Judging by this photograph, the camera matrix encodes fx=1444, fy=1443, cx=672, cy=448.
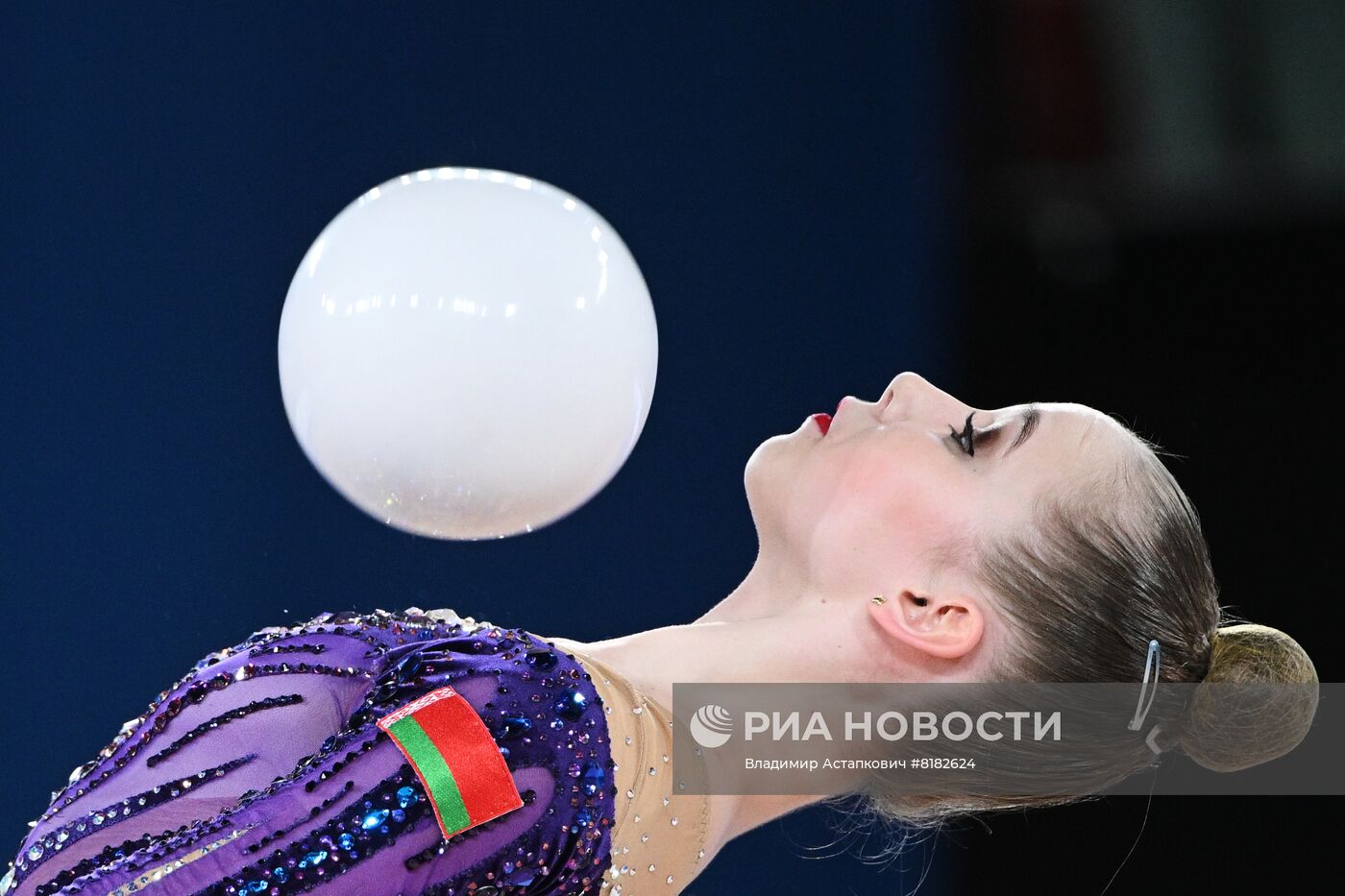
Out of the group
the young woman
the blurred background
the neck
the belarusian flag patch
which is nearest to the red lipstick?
the young woman

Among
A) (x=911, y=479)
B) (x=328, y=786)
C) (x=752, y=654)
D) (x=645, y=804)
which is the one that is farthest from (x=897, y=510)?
(x=328, y=786)

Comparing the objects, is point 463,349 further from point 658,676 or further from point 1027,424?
point 1027,424

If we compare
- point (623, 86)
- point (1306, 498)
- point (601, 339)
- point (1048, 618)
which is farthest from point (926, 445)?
point (623, 86)

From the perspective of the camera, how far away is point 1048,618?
1.03 metres

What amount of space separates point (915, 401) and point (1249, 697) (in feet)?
1.07

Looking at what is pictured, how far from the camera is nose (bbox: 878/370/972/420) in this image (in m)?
1.10

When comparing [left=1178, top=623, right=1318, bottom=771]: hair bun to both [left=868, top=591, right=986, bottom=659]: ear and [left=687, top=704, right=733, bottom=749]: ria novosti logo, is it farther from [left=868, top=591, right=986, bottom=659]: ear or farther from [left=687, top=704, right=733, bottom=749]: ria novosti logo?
[left=687, top=704, right=733, bottom=749]: ria novosti logo

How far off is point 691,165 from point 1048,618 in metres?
0.87

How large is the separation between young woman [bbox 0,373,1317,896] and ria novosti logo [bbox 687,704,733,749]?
2cm

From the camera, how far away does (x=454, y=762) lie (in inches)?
33.8

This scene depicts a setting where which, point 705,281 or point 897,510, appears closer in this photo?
point 897,510

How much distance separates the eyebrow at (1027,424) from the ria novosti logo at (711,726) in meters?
0.28

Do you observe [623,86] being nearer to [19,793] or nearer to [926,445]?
[926,445]

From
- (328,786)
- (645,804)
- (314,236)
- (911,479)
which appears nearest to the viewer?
(328,786)
